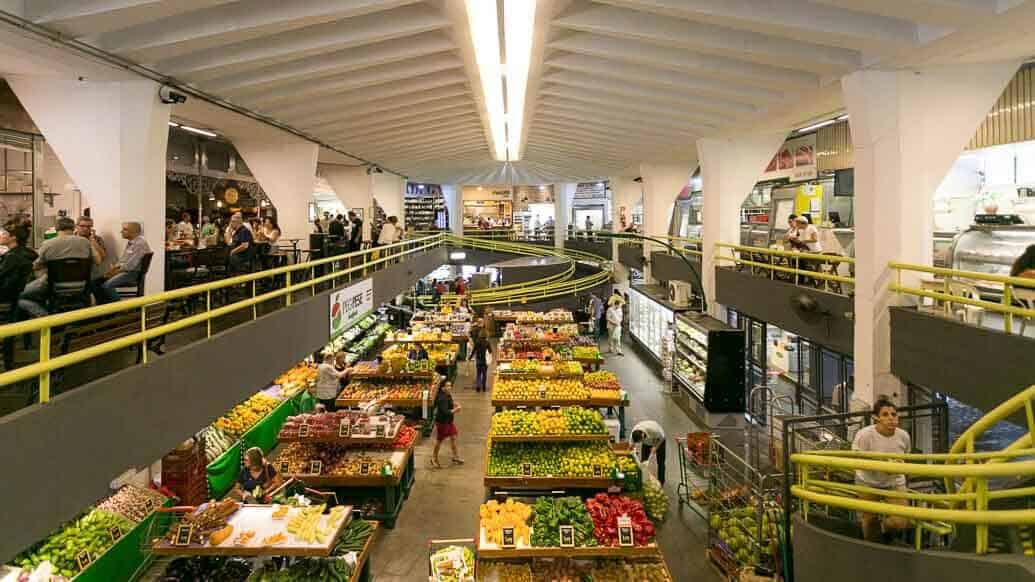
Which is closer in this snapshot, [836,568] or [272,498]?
[836,568]

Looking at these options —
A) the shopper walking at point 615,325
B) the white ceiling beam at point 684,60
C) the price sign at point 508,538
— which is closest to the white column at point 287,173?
the white ceiling beam at point 684,60

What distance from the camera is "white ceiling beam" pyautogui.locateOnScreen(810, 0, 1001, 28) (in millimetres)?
5000

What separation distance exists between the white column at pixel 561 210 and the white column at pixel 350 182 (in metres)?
12.8

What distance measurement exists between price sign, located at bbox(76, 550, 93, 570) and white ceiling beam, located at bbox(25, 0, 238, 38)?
512cm

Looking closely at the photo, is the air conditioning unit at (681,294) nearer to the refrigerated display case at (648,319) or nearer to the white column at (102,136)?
the refrigerated display case at (648,319)

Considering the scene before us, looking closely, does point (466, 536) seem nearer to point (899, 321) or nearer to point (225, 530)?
point (225, 530)

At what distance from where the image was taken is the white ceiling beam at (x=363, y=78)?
371 inches

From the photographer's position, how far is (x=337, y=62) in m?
8.51

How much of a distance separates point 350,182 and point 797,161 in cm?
1401

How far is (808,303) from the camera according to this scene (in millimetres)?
8133

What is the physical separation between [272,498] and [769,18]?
7.59 m

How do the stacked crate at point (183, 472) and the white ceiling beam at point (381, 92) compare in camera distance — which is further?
the white ceiling beam at point (381, 92)

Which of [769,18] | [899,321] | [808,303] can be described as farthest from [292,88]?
[899,321]

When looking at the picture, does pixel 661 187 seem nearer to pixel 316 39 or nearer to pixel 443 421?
pixel 443 421
